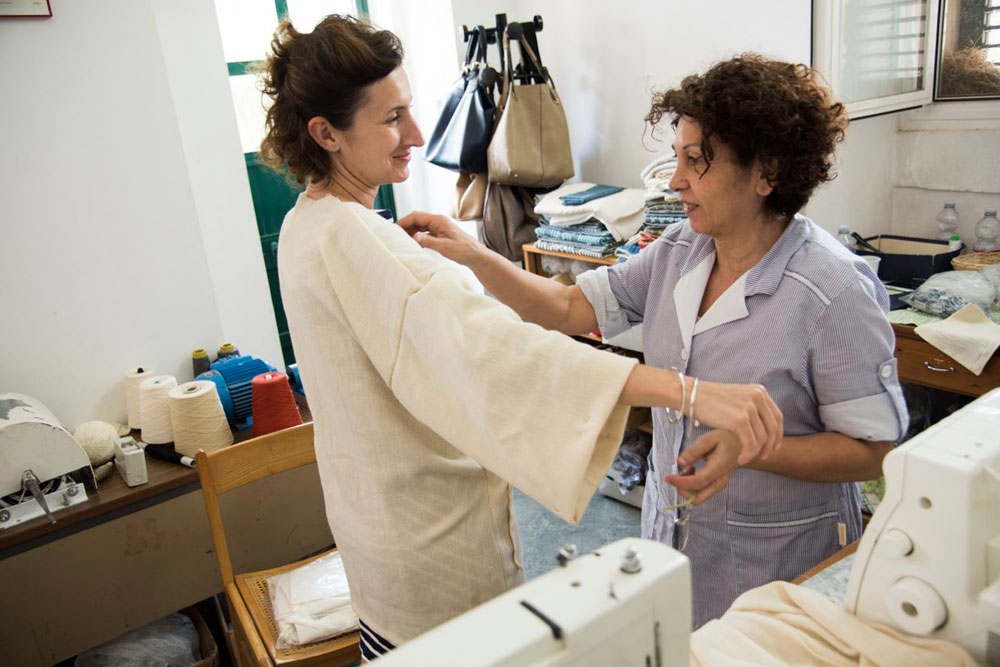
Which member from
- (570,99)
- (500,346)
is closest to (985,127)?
(570,99)

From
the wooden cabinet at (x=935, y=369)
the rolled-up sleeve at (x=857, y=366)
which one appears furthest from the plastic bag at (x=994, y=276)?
the rolled-up sleeve at (x=857, y=366)

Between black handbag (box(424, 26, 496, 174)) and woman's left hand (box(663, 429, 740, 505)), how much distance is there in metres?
2.31

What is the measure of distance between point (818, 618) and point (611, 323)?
0.76 meters

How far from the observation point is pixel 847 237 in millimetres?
2484

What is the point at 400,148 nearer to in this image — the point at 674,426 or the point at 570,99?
the point at 674,426

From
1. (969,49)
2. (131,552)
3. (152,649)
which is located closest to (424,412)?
(131,552)

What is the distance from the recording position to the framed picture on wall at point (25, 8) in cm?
193

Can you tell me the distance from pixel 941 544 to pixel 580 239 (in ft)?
6.77

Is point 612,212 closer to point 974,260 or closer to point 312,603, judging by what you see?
point 974,260

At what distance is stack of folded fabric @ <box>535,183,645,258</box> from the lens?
9.00ft

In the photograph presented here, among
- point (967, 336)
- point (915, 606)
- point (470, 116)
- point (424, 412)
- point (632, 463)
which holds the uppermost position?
point (470, 116)

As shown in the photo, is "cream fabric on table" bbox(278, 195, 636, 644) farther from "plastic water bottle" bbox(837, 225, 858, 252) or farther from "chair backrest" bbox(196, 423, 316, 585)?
"plastic water bottle" bbox(837, 225, 858, 252)

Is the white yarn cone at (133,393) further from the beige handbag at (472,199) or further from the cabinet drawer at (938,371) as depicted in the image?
the cabinet drawer at (938,371)

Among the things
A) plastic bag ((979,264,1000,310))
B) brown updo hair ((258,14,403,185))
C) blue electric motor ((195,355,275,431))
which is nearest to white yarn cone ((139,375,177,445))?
blue electric motor ((195,355,275,431))
